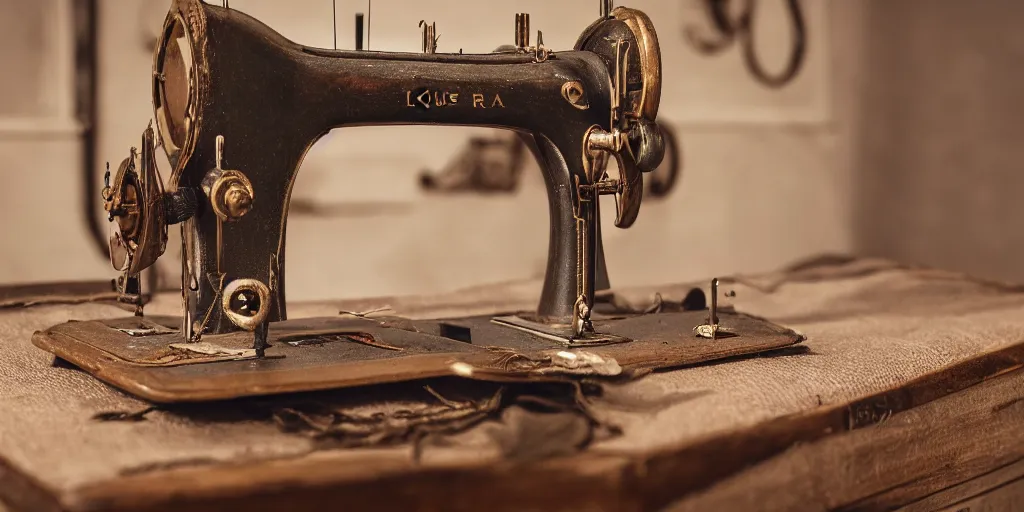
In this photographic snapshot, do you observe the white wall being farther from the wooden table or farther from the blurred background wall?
the wooden table

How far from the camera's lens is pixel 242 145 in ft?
4.77

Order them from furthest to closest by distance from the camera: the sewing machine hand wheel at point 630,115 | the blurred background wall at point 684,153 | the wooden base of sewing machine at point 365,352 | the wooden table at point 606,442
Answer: the blurred background wall at point 684,153
the sewing machine hand wheel at point 630,115
the wooden base of sewing machine at point 365,352
the wooden table at point 606,442

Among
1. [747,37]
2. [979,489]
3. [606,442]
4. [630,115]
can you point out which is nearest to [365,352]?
[606,442]

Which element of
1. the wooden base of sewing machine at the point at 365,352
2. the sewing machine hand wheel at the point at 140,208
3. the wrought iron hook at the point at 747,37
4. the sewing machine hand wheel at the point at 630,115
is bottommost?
the wooden base of sewing machine at the point at 365,352

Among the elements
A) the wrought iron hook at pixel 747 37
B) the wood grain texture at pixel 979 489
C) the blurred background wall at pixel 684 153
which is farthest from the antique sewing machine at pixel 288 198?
the wrought iron hook at pixel 747 37

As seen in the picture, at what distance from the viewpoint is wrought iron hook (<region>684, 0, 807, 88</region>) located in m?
3.54

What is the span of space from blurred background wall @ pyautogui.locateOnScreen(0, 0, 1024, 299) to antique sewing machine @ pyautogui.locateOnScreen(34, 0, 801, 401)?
130cm

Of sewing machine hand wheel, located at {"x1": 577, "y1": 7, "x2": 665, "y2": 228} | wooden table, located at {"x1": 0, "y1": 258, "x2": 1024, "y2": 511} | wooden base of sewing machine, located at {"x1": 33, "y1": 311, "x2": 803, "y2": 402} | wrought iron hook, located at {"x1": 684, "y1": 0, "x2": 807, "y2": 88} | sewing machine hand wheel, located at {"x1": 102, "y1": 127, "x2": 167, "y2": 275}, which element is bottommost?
wooden table, located at {"x1": 0, "y1": 258, "x2": 1024, "y2": 511}

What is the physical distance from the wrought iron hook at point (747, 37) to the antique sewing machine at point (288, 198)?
6.04 ft

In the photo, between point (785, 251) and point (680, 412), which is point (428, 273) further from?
point (680, 412)

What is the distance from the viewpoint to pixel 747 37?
3.62 meters

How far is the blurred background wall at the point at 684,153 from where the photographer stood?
2793 millimetres

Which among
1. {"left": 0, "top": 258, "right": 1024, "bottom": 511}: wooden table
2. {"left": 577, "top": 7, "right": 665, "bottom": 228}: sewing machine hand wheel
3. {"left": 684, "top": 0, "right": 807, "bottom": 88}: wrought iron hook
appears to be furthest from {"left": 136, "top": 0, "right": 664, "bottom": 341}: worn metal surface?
{"left": 684, "top": 0, "right": 807, "bottom": 88}: wrought iron hook

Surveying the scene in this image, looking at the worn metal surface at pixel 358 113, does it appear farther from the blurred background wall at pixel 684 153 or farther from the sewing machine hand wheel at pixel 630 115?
the blurred background wall at pixel 684 153
